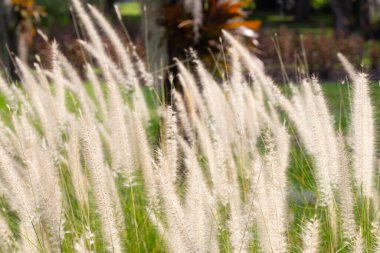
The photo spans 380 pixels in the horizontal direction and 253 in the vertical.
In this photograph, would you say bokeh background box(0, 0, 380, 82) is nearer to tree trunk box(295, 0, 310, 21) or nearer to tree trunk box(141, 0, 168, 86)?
tree trunk box(141, 0, 168, 86)

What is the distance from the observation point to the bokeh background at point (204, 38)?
546 centimetres

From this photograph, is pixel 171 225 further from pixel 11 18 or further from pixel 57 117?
pixel 11 18

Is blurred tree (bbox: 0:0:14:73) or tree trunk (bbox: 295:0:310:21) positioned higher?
blurred tree (bbox: 0:0:14:73)

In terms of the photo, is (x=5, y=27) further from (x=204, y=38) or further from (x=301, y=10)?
(x=301, y=10)

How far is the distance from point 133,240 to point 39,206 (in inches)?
18.0

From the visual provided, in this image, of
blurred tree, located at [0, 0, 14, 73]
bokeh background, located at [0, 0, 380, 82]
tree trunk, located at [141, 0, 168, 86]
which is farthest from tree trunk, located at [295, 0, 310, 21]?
tree trunk, located at [141, 0, 168, 86]

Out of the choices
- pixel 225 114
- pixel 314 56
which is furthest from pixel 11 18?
pixel 225 114

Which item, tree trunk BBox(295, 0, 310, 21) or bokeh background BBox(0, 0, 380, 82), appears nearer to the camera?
bokeh background BBox(0, 0, 380, 82)

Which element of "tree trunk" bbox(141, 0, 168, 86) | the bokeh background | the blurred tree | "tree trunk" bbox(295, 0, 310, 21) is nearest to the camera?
the bokeh background

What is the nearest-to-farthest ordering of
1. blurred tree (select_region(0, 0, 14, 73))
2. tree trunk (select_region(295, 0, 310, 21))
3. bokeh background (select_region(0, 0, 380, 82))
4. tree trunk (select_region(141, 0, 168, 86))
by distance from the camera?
1. bokeh background (select_region(0, 0, 380, 82))
2. tree trunk (select_region(141, 0, 168, 86))
3. blurred tree (select_region(0, 0, 14, 73))
4. tree trunk (select_region(295, 0, 310, 21))

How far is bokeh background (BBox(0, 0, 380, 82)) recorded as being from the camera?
5.46 metres

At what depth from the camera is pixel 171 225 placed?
1.89m

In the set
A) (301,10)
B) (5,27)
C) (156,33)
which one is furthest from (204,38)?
(301,10)

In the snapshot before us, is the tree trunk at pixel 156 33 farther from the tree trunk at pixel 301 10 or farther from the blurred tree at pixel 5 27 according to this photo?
the tree trunk at pixel 301 10
